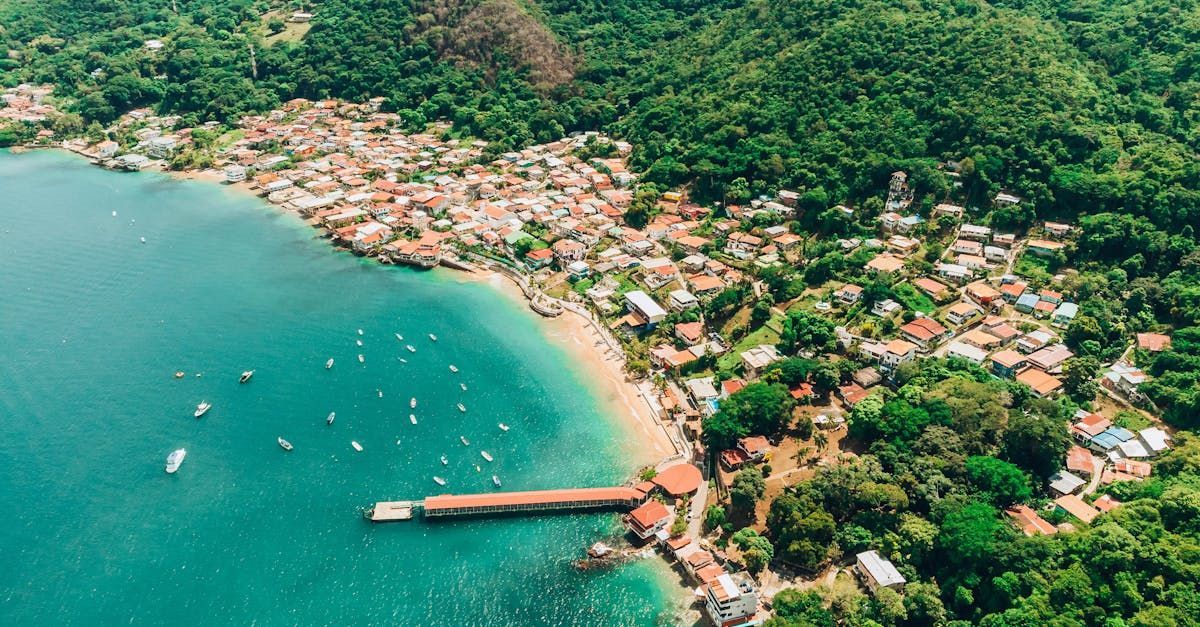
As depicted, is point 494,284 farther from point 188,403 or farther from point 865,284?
point 865,284

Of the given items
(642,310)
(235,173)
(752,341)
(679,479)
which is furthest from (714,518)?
(235,173)

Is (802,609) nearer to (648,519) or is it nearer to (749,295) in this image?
(648,519)

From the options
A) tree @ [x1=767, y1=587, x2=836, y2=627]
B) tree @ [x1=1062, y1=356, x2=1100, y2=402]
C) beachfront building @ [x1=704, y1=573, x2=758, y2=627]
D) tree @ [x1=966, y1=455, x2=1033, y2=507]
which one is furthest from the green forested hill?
beachfront building @ [x1=704, y1=573, x2=758, y2=627]

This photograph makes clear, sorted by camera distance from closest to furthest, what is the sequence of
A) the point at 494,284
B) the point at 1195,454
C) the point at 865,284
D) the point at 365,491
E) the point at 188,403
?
the point at 1195,454
the point at 365,491
the point at 188,403
the point at 865,284
the point at 494,284

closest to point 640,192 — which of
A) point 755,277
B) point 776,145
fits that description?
point 776,145

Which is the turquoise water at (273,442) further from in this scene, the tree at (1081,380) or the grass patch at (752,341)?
the tree at (1081,380)

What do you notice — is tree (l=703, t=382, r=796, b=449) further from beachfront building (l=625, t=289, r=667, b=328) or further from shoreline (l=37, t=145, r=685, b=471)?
beachfront building (l=625, t=289, r=667, b=328)

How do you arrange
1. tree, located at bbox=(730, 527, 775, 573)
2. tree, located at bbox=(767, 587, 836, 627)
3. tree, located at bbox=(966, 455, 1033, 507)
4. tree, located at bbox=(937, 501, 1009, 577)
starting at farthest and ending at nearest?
tree, located at bbox=(966, 455, 1033, 507)
tree, located at bbox=(730, 527, 775, 573)
tree, located at bbox=(937, 501, 1009, 577)
tree, located at bbox=(767, 587, 836, 627)
